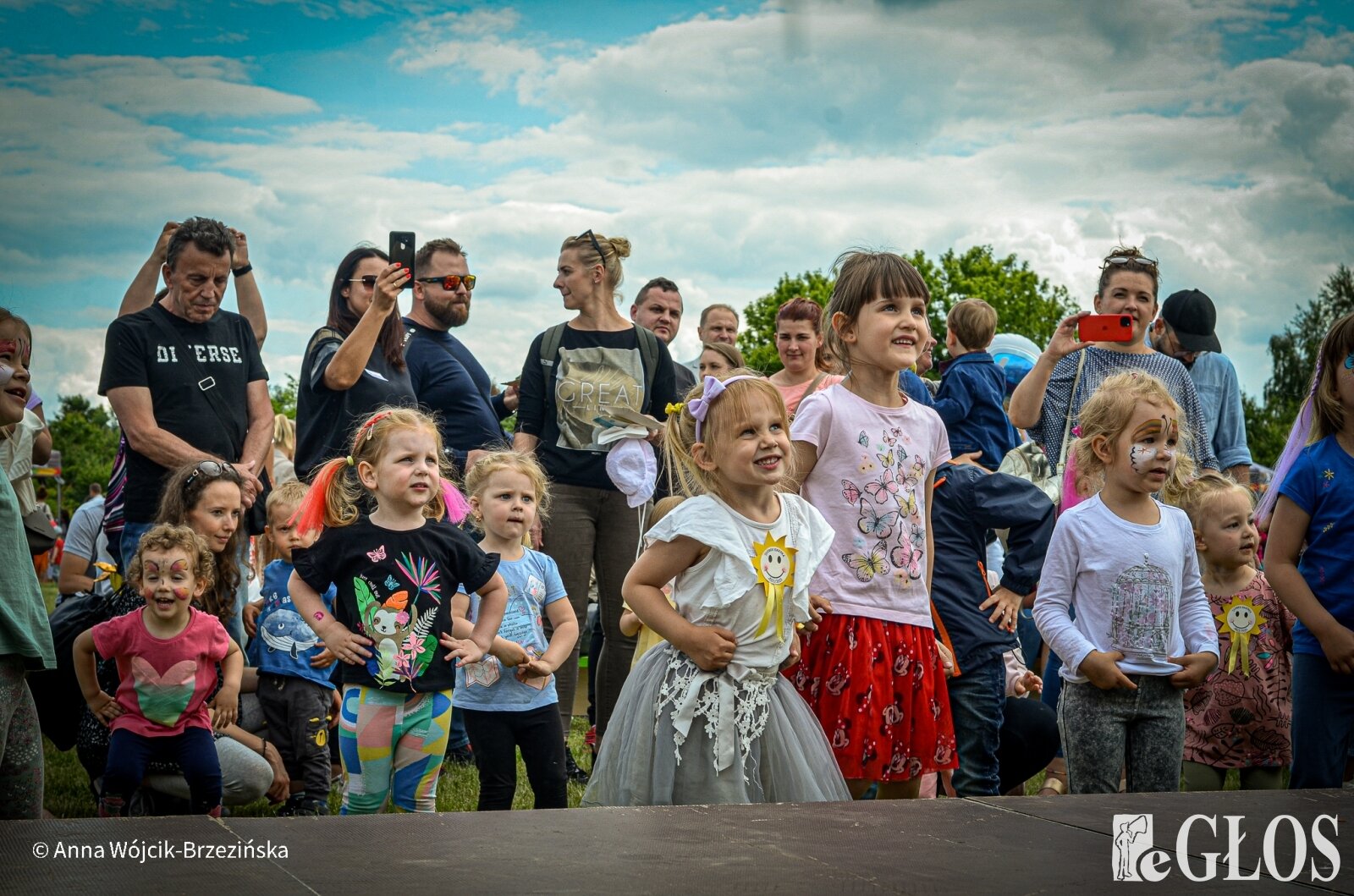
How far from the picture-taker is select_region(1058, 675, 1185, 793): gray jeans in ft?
13.4

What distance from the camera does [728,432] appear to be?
370cm

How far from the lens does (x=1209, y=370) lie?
243 inches

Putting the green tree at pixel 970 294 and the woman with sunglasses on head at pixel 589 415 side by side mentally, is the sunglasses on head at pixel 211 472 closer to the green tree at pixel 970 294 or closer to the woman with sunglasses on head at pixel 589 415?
the woman with sunglasses on head at pixel 589 415

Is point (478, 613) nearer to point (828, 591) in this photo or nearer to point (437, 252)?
point (828, 591)

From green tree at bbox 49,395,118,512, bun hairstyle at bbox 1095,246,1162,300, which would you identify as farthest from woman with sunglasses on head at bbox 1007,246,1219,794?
green tree at bbox 49,395,118,512

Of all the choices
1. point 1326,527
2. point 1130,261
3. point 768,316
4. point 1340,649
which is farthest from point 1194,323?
point 768,316

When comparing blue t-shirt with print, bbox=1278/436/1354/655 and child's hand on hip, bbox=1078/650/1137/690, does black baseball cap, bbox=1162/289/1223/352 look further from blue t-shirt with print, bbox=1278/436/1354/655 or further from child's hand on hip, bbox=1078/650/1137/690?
child's hand on hip, bbox=1078/650/1137/690

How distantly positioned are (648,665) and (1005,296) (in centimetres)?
4373

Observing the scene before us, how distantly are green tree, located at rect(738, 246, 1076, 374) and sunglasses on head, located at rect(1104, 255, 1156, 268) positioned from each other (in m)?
37.2

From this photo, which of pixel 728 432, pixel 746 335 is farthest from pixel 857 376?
pixel 746 335

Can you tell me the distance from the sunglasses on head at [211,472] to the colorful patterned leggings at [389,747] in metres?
1.36

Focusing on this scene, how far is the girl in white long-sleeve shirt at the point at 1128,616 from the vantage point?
4.10m

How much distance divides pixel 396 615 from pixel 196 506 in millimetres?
1298

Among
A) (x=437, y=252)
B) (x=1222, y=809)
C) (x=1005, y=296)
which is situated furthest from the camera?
(x=1005, y=296)
